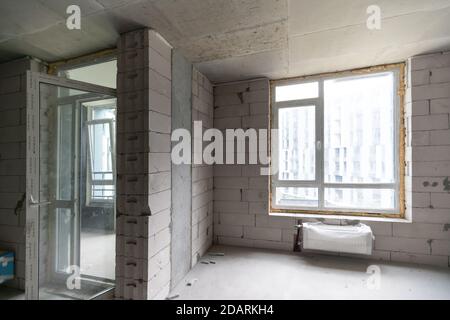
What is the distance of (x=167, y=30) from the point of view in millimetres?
1973

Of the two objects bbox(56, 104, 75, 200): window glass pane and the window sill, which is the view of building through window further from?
bbox(56, 104, 75, 200): window glass pane

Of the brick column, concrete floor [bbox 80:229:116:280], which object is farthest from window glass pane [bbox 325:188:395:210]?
concrete floor [bbox 80:229:116:280]

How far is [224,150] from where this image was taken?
3.38 m

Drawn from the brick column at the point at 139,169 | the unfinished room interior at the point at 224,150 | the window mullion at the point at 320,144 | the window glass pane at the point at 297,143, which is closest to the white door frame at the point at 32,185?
the unfinished room interior at the point at 224,150

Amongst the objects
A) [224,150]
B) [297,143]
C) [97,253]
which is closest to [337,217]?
[297,143]

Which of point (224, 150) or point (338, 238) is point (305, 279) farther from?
point (224, 150)

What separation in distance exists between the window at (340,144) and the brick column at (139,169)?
1.89 meters

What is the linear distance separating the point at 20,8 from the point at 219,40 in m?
1.58

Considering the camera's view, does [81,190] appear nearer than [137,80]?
No

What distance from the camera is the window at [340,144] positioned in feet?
9.51

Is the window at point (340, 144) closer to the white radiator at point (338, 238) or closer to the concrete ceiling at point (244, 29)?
the white radiator at point (338, 238)

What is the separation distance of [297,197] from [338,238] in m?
0.76
